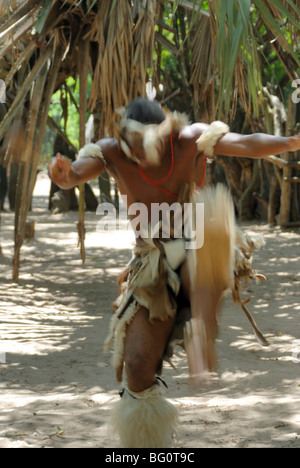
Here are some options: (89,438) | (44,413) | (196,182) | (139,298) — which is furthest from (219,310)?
(44,413)

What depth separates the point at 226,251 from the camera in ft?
8.54

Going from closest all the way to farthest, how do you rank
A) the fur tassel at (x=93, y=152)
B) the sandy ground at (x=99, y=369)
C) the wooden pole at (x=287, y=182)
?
the fur tassel at (x=93, y=152) → the sandy ground at (x=99, y=369) → the wooden pole at (x=287, y=182)

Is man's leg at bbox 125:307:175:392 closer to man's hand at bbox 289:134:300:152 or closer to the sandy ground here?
the sandy ground

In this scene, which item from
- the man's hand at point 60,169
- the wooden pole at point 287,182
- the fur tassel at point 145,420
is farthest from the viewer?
the wooden pole at point 287,182

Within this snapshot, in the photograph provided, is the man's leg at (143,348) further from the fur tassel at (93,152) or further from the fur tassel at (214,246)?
the fur tassel at (93,152)

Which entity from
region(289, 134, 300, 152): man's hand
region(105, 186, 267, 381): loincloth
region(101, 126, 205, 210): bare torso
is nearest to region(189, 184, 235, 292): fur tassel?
region(105, 186, 267, 381): loincloth

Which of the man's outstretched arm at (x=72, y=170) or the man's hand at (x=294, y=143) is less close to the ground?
the man's hand at (x=294, y=143)

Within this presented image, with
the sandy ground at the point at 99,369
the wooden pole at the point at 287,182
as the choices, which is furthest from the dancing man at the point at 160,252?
the wooden pole at the point at 287,182

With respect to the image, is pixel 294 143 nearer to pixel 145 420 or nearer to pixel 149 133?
pixel 149 133

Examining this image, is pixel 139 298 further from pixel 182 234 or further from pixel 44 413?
pixel 44 413

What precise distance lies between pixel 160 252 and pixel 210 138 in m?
0.51

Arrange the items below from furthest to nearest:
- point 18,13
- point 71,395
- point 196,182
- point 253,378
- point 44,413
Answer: point 18,13
point 253,378
point 71,395
point 44,413
point 196,182

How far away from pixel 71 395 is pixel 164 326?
1.28 metres

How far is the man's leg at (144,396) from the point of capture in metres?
2.56
